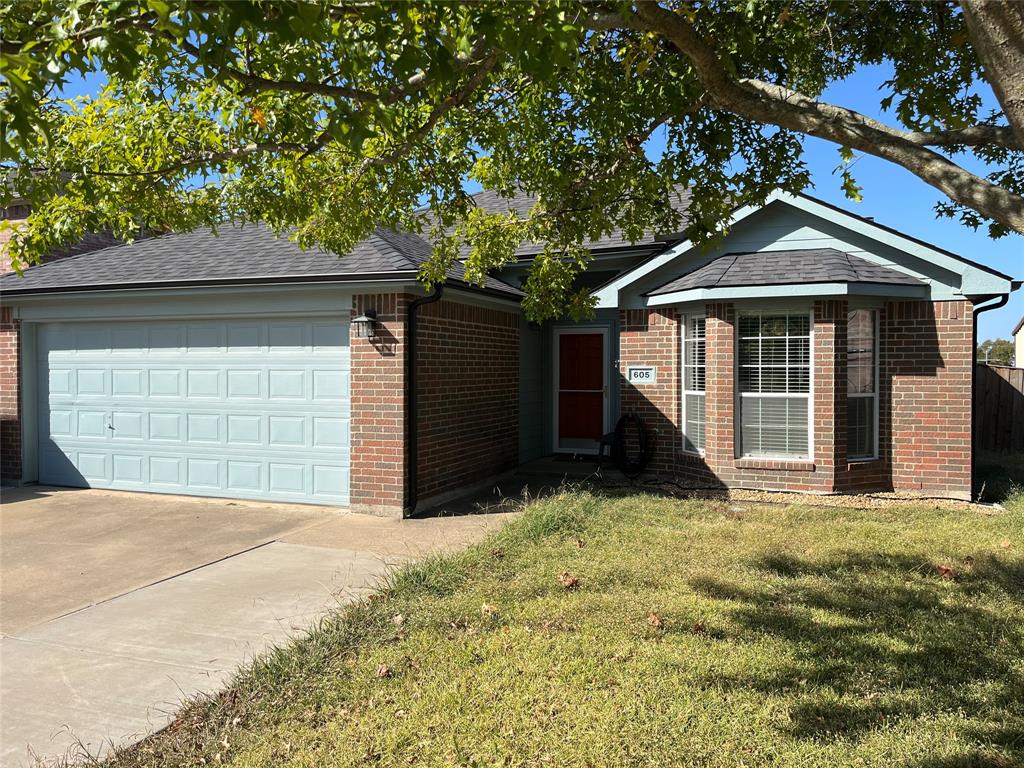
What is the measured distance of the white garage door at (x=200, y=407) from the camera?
9.40 metres

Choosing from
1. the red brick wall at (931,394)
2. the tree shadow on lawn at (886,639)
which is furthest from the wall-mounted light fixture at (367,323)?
the red brick wall at (931,394)

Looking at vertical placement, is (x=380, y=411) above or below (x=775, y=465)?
above

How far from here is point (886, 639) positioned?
183 inches

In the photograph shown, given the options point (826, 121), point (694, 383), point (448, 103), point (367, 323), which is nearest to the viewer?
point (826, 121)

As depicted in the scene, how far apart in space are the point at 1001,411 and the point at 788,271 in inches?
323

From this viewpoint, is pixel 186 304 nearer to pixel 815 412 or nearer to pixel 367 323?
pixel 367 323

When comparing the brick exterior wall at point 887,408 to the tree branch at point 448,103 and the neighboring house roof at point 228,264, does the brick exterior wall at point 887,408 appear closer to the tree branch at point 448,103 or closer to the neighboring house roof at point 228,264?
the neighboring house roof at point 228,264

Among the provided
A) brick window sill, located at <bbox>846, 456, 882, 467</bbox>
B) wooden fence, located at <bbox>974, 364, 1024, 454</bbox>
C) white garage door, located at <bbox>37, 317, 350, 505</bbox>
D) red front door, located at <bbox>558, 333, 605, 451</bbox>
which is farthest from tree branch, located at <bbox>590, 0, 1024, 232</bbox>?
wooden fence, located at <bbox>974, 364, 1024, 454</bbox>

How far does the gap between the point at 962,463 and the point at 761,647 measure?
663cm

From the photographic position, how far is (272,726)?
147 inches

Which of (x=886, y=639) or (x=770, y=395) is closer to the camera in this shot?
(x=886, y=639)

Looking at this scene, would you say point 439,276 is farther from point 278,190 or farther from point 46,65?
point 46,65

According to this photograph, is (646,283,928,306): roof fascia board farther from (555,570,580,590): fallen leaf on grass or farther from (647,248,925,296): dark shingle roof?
(555,570,580,590): fallen leaf on grass

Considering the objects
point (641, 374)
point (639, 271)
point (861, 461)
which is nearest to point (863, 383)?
point (861, 461)
